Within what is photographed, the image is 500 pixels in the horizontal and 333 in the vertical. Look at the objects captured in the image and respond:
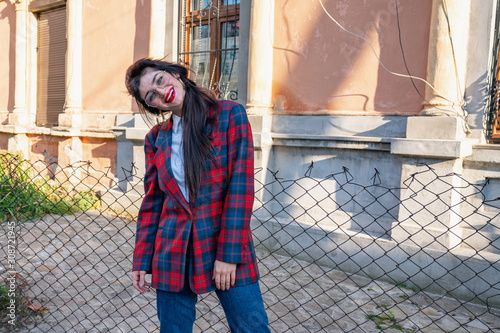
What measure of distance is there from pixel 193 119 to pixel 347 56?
12.5 ft

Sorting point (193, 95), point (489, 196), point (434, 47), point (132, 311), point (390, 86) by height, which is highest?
point (434, 47)

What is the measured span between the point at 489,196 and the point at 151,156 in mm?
3682

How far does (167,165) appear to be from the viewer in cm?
184

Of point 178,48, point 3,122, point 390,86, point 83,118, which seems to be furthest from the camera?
point 3,122

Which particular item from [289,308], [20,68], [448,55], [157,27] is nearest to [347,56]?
[448,55]

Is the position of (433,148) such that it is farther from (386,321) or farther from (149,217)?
(149,217)

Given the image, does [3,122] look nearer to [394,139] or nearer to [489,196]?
[394,139]

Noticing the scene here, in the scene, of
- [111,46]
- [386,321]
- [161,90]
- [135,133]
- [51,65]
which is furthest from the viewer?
[51,65]

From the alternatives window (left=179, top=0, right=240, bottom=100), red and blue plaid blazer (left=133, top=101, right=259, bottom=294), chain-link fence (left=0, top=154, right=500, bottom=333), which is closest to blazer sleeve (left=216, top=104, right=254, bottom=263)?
red and blue plaid blazer (left=133, top=101, right=259, bottom=294)

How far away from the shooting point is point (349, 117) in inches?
202

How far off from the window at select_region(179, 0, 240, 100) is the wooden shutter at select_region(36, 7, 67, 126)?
369 centimetres

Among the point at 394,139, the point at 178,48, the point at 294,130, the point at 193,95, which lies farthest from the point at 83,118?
the point at 193,95

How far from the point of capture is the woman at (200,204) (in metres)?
1.73

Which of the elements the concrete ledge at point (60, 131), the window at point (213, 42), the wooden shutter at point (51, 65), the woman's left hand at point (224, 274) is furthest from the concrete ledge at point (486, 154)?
the wooden shutter at point (51, 65)
